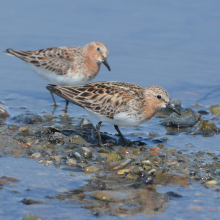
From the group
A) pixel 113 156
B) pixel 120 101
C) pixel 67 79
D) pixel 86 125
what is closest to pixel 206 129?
pixel 120 101

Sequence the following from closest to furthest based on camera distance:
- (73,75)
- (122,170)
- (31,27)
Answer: (122,170) → (73,75) → (31,27)

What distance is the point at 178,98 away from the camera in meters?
12.9

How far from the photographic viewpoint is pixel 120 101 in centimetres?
906

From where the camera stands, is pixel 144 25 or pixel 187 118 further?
pixel 144 25

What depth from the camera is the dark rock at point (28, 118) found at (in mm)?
10509

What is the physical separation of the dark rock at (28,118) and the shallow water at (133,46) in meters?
0.61

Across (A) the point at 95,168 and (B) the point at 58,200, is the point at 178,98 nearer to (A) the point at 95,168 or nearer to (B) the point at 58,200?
(A) the point at 95,168

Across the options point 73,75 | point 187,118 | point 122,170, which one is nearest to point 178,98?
point 187,118

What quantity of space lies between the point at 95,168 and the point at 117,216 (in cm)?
188

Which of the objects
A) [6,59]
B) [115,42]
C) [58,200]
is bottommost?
[58,200]

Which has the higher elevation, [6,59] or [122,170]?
[6,59]

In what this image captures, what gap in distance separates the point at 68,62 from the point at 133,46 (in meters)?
3.91

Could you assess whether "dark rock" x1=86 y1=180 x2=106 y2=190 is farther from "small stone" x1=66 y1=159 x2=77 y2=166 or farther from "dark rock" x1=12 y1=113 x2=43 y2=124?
"dark rock" x1=12 y1=113 x2=43 y2=124

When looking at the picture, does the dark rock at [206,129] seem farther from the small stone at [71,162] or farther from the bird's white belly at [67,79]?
the bird's white belly at [67,79]
